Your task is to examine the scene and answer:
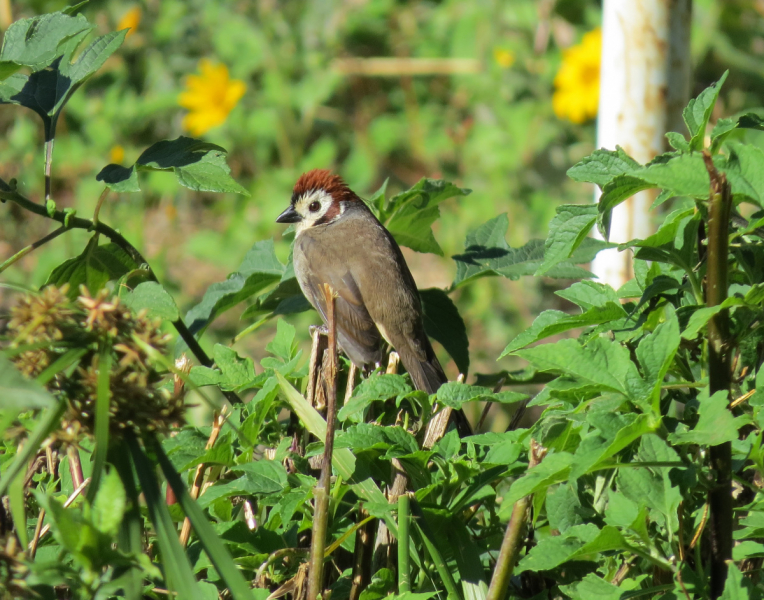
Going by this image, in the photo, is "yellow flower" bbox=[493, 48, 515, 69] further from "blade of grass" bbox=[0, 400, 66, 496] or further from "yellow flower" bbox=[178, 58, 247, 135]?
"blade of grass" bbox=[0, 400, 66, 496]

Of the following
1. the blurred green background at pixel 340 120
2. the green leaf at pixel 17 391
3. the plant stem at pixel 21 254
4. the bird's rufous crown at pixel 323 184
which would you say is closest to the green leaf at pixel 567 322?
the green leaf at pixel 17 391

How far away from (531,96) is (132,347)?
6357 mm

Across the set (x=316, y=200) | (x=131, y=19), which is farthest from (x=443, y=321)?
(x=131, y=19)

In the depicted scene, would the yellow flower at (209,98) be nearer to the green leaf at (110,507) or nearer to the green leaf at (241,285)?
the green leaf at (241,285)

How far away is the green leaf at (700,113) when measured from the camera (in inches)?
53.8

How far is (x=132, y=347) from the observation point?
3.46ft

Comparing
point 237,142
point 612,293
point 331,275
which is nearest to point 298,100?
point 237,142

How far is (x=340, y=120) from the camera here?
8.20 m

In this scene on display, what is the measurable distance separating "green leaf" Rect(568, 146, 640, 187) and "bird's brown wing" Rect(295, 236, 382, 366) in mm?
2125

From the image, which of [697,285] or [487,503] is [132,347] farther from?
[697,285]

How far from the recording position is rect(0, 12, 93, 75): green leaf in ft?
5.51

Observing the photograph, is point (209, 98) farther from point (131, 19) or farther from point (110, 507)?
point (110, 507)

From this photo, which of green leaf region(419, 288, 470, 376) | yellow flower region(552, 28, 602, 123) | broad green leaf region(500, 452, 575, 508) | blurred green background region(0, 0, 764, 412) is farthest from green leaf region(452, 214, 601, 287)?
yellow flower region(552, 28, 602, 123)

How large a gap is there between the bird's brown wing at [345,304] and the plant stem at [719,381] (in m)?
2.25
